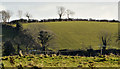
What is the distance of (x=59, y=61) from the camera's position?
22.6 metres

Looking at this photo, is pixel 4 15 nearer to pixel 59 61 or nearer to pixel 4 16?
pixel 4 16

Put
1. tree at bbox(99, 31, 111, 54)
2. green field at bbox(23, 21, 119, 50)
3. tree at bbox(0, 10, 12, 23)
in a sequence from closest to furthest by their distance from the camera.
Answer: green field at bbox(23, 21, 119, 50)
tree at bbox(99, 31, 111, 54)
tree at bbox(0, 10, 12, 23)

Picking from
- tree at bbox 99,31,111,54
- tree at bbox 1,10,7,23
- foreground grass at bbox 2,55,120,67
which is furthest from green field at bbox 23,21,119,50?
foreground grass at bbox 2,55,120,67

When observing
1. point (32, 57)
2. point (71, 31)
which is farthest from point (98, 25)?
point (32, 57)

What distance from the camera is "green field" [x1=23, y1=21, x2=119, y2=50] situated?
99.9 meters

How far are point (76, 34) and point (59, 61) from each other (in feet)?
309

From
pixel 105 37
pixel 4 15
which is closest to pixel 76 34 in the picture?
pixel 105 37

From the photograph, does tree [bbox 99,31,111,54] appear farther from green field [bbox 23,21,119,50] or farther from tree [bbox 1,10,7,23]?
tree [bbox 1,10,7,23]

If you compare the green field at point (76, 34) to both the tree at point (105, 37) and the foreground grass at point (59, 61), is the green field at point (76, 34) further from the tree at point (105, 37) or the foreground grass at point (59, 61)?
the foreground grass at point (59, 61)

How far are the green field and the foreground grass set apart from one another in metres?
72.1

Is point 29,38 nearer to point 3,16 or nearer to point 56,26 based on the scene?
point 56,26

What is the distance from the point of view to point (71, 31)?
12200 centimetres

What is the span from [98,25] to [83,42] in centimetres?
3217

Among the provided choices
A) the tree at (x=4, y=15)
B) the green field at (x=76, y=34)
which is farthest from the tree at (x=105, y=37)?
the tree at (x=4, y=15)
